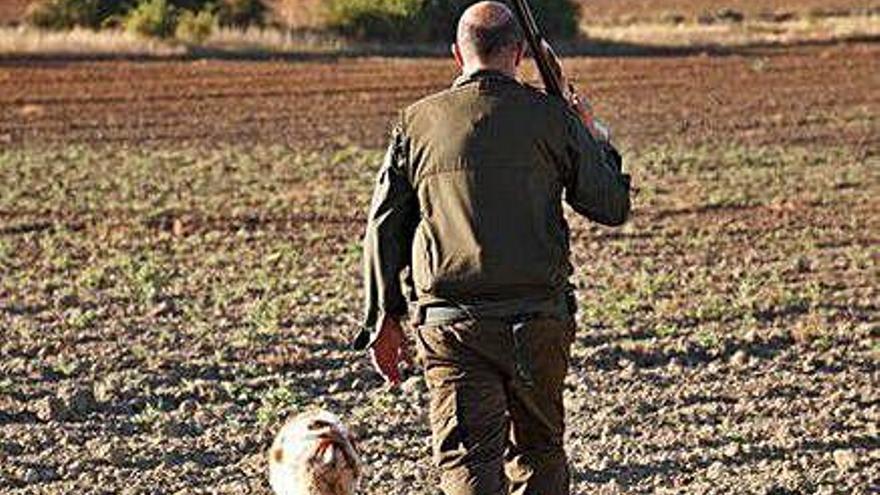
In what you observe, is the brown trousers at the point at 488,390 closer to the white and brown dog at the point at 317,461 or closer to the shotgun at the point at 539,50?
the shotgun at the point at 539,50

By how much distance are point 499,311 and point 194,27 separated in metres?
45.4

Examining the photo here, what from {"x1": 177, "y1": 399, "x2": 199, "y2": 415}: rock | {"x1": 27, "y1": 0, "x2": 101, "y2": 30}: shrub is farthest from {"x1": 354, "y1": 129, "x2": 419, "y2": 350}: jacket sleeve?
{"x1": 27, "y1": 0, "x2": 101, "y2": 30}: shrub

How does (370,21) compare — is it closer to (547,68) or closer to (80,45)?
(80,45)

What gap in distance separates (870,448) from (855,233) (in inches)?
353

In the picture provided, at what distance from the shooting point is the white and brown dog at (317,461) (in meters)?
5.37

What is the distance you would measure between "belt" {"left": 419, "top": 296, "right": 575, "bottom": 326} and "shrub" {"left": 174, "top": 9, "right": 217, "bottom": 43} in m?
43.8

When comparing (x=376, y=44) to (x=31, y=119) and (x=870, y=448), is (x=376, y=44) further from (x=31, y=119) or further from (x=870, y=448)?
(x=870, y=448)

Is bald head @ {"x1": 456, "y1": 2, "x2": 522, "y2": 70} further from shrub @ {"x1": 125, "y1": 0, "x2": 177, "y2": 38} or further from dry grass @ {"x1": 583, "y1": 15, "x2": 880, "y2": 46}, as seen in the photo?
dry grass @ {"x1": 583, "y1": 15, "x2": 880, "y2": 46}

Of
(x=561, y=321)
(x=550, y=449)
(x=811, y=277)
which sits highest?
(x=561, y=321)

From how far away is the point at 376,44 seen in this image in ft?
171

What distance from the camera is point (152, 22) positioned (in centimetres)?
5216

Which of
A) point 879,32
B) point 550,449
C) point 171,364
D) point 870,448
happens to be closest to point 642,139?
point 171,364

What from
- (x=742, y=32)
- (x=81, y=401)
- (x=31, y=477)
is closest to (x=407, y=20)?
(x=742, y=32)

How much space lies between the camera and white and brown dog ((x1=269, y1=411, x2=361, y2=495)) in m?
5.37
